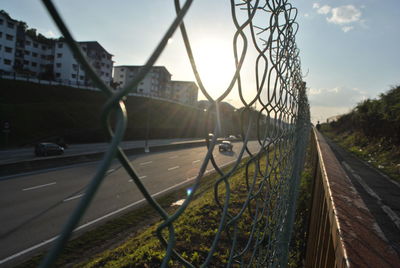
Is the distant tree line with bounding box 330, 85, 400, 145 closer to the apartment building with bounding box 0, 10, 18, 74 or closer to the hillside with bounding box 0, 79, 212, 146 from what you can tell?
the hillside with bounding box 0, 79, 212, 146

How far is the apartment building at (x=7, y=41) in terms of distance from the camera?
53.8 m

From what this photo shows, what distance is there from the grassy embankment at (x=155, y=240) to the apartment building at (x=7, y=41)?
2346 inches

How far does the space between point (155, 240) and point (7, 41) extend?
2588 inches

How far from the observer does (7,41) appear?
5478 cm

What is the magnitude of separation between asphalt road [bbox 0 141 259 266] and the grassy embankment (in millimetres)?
969

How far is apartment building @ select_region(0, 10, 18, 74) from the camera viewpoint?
5384 centimetres

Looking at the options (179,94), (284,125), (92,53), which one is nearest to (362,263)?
(284,125)

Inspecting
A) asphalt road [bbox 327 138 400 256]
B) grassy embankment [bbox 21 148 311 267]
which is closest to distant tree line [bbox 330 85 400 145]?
asphalt road [bbox 327 138 400 256]

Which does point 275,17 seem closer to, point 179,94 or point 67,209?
point 67,209

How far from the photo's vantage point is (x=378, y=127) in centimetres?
1666

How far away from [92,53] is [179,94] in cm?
3365

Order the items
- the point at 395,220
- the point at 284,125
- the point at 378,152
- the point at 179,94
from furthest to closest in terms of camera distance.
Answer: the point at 179,94
the point at 378,152
the point at 395,220
the point at 284,125

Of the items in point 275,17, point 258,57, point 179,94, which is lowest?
point 258,57

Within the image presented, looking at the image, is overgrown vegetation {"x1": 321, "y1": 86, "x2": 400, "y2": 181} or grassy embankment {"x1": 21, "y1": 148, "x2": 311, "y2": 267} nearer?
grassy embankment {"x1": 21, "y1": 148, "x2": 311, "y2": 267}
